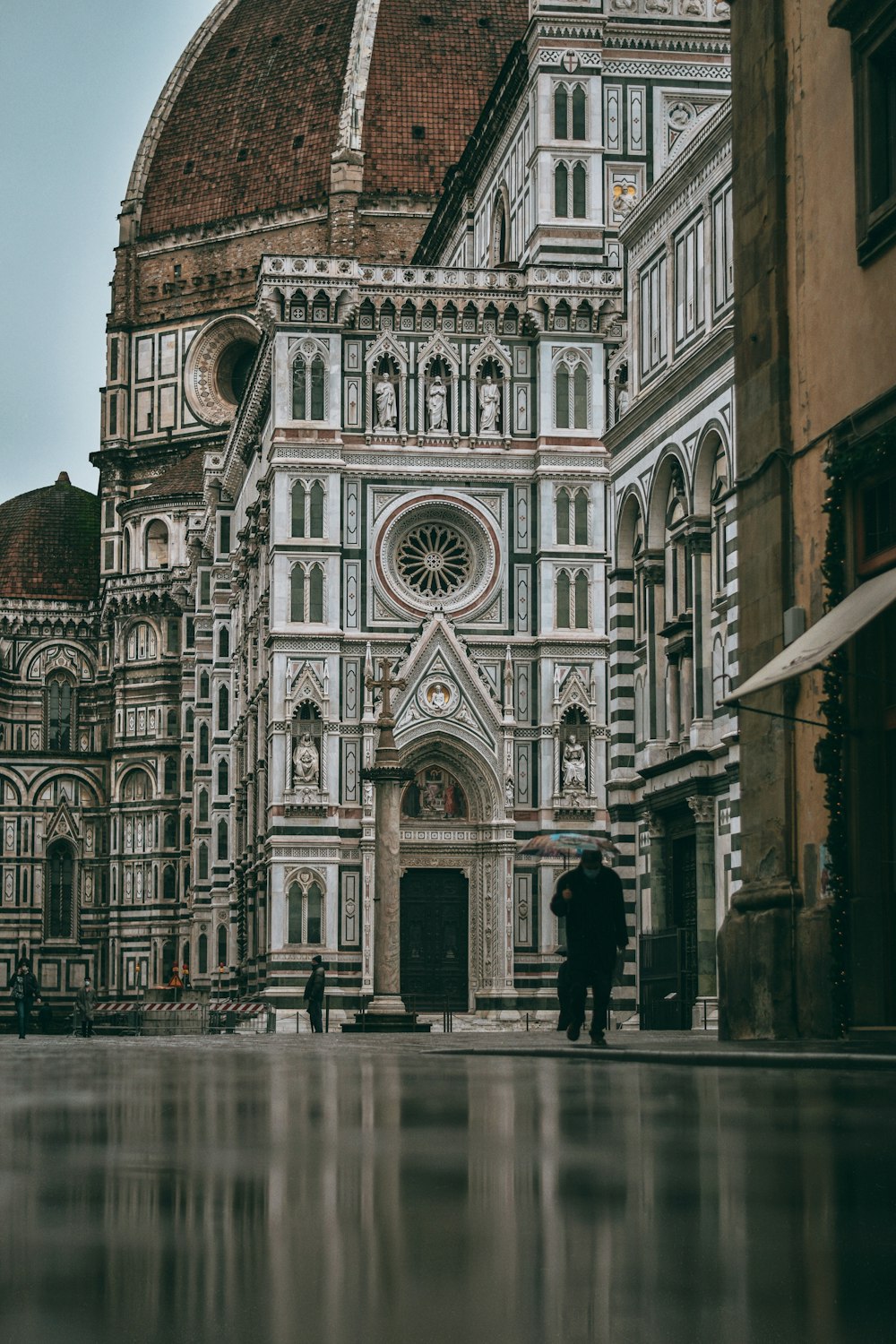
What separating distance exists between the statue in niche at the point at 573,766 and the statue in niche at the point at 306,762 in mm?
5313

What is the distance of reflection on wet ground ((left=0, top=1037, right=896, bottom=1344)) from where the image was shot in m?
2.91

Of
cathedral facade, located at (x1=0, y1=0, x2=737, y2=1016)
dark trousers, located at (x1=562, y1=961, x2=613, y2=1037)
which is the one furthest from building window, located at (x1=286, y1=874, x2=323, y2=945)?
dark trousers, located at (x1=562, y1=961, x2=613, y2=1037)

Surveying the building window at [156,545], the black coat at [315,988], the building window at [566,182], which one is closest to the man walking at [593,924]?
the black coat at [315,988]

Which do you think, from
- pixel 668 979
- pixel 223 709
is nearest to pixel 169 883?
pixel 223 709

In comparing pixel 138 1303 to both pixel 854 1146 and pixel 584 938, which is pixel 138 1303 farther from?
pixel 584 938

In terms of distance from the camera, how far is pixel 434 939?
155 feet

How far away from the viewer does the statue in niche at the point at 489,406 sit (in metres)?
48.8

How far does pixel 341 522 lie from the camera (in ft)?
157

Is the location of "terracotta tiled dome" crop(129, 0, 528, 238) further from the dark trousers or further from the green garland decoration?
the green garland decoration

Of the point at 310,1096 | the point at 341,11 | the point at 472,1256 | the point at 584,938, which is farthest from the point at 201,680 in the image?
the point at 472,1256

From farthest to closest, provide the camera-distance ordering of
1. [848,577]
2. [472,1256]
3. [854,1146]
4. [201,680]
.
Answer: [201,680], [848,577], [854,1146], [472,1256]

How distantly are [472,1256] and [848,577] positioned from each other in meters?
11.6

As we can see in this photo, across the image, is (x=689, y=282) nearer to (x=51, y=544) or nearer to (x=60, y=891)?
(x=60, y=891)

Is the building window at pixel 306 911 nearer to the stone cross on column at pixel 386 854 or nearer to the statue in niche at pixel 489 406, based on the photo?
the stone cross on column at pixel 386 854
